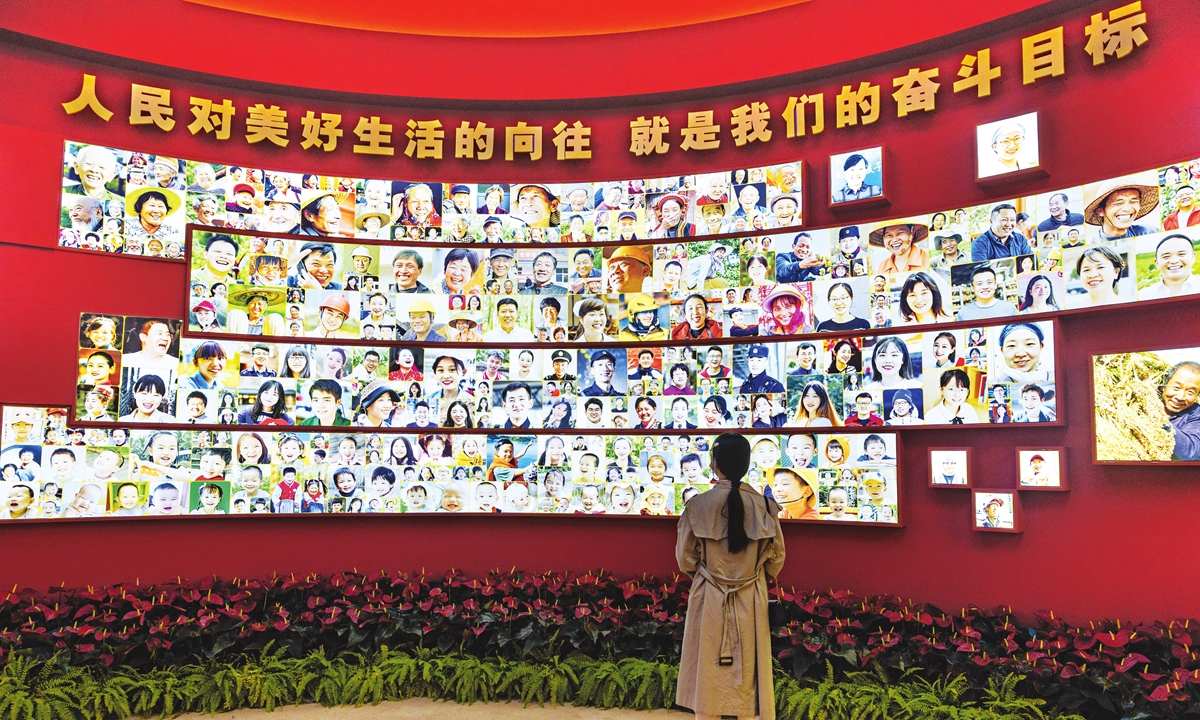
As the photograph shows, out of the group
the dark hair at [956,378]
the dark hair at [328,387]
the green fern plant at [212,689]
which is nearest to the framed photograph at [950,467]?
the dark hair at [956,378]

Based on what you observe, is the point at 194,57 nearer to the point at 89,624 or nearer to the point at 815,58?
the point at 89,624

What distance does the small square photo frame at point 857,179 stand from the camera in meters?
6.11

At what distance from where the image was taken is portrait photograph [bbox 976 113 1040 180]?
552cm

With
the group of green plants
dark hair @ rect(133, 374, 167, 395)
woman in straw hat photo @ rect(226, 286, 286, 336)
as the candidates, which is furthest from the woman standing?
dark hair @ rect(133, 374, 167, 395)

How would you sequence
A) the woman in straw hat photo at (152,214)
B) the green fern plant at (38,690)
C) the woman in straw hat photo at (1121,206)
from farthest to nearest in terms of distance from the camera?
the woman in straw hat photo at (152,214), the woman in straw hat photo at (1121,206), the green fern plant at (38,690)

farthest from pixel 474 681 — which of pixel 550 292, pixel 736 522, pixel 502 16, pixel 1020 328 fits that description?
pixel 502 16

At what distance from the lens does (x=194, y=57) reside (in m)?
6.58

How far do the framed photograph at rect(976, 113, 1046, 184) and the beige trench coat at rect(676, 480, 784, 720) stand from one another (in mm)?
3169

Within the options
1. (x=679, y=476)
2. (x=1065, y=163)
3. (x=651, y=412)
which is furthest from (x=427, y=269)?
(x=1065, y=163)

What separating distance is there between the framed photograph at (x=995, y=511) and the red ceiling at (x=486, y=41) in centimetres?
341

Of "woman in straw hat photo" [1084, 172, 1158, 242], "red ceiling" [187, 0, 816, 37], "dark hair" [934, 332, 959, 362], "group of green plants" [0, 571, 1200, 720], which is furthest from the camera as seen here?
"red ceiling" [187, 0, 816, 37]

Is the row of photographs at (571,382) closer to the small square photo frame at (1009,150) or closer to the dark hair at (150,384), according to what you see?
the dark hair at (150,384)

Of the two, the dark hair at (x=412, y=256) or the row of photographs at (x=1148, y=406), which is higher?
the dark hair at (x=412, y=256)

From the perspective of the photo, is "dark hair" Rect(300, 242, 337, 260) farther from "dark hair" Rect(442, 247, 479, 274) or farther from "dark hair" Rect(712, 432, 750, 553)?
"dark hair" Rect(712, 432, 750, 553)
